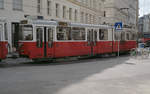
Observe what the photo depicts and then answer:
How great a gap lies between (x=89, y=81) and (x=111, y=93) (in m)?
1.99

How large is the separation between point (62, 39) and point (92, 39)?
3.64 m

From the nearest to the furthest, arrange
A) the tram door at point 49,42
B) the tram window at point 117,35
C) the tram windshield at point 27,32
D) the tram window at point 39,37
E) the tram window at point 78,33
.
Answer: the tram windshield at point 27,32 < the tram window at point 39,37 < the tram door at point 49,42 < the tram window at point 78,33 < the tram window at point 117,35

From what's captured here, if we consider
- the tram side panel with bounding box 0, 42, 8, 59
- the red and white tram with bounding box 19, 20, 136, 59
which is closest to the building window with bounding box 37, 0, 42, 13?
the red and white tram with bounding box 19, 20, 136, 59

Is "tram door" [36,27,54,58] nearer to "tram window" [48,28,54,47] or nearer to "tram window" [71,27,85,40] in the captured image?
"tram window" [48,28,54,47]

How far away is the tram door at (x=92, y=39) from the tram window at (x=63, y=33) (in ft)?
7.86

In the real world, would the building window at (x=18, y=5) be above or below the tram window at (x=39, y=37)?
above

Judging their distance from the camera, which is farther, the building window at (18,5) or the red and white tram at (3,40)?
the building window at (18,5)

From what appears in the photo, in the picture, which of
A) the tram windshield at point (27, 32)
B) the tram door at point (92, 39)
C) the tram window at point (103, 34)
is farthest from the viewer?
the tram window at point (103, 34)

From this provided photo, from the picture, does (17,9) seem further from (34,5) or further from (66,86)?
(66,86)

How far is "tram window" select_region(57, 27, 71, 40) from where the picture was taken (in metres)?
16.4

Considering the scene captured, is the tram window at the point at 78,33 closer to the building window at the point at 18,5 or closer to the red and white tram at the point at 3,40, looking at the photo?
the red and white tram at the point at 3,40

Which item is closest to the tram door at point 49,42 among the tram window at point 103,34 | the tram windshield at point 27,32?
the tram windshield at point 27,32

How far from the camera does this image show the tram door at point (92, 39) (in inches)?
750

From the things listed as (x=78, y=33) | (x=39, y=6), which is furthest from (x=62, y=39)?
(x=39, y=6)
